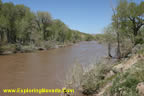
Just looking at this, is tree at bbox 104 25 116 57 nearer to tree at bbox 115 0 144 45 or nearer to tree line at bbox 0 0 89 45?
tree at bbox 115 0 144 45

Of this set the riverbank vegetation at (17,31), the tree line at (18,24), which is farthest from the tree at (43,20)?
the riverbank vegetation at (17,31)

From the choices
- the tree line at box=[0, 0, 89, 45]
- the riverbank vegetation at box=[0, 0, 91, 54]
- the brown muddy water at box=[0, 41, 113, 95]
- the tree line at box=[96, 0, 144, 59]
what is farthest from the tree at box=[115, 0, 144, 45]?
the tree line at box=[0, 0, 89, 45]

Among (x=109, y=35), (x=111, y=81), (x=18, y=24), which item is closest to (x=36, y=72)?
(x=111, y=81)

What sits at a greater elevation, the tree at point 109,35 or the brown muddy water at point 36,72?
the tree at point 109,35

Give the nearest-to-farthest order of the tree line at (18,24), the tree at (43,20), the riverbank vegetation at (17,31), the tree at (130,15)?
the tree at (130,15)
the riverbank vegetation at (17,31)
the tree line at (18,24)
the tree at (43,20)

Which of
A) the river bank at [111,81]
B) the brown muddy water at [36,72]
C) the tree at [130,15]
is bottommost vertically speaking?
the brown muddy water at [36,72]

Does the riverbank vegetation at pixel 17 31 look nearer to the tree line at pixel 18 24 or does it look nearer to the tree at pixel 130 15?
the tree line at pixel 18 24

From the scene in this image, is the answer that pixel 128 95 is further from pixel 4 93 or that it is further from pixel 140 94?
pixel 4 93

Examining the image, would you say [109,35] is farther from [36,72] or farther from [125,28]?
[36,72]

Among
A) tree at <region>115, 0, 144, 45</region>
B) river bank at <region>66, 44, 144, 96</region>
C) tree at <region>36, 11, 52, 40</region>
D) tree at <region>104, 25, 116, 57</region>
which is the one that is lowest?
river bank at <region>66, 44, 144, 96</region>

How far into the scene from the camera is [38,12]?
1442 inches

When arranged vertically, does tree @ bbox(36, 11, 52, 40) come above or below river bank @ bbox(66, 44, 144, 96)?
above

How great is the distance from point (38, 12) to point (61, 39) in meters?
15.7

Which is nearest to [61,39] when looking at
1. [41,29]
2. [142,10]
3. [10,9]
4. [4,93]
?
[41,29]
